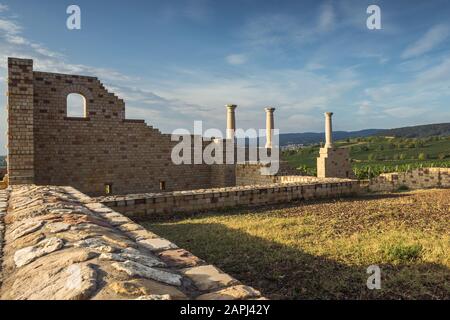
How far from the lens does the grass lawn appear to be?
10.9 feet

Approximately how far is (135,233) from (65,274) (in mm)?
1529

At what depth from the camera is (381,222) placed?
6.22 m

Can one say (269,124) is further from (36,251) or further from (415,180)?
(36,251)

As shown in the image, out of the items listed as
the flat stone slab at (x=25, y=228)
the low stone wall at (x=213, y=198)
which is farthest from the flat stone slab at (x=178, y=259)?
the low stone wall at (x=213, y=198)

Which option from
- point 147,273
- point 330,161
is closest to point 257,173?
point 330,161

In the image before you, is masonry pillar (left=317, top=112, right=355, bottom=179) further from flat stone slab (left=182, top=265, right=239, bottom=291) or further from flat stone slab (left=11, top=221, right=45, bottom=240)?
flat stone slab (left=182, top=265, right=239, bottom=291)

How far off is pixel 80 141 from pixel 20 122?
237 cm

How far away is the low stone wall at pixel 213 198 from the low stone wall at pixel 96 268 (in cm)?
395

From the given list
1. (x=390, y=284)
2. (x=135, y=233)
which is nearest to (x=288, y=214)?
(x=390, y=284)

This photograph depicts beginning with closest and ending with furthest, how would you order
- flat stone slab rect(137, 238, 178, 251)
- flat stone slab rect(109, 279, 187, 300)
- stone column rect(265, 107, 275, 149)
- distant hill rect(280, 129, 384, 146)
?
flat stone slab rect(109, 279, 187, 300), flat stone slab rect(137, 238, 178, 251), stone column rect(265, 107, 275, 149), distant hill rect(280, 129, 384, 146)

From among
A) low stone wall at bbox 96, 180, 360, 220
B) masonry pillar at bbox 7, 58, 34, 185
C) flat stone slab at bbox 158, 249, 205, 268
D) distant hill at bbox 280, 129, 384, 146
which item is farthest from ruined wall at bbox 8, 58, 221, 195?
distant hill at bbox 280, 129, 384, 146

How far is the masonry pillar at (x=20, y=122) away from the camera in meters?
11.2

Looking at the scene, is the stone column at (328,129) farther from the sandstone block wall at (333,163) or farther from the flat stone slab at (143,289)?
the flat stone slab at (143,289)
